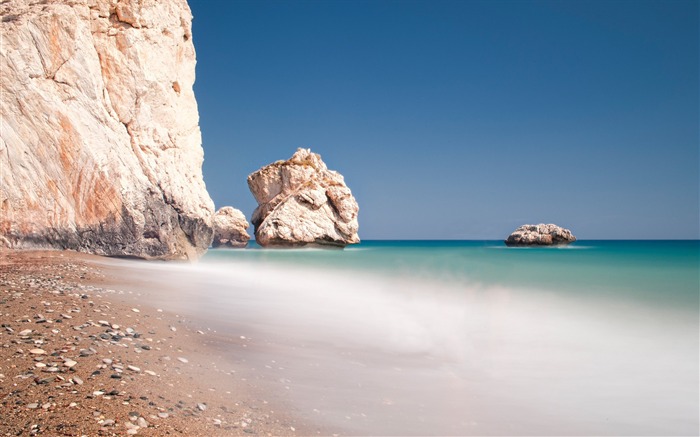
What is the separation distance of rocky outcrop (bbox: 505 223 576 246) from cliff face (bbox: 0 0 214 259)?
59.5 metres

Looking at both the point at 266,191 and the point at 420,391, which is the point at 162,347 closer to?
the point at 420,391

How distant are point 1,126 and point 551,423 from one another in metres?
13.6

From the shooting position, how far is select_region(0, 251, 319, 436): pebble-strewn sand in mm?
2941

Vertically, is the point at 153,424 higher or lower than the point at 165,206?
lower

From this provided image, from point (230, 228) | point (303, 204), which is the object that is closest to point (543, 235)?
point (303, 204)

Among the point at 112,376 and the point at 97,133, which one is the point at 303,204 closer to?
the point at 97,133

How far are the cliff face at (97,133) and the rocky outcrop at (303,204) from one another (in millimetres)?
31562

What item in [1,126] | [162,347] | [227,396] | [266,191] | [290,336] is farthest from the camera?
[266,191]

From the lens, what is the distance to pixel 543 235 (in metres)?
66.6

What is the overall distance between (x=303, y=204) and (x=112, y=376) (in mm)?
46675

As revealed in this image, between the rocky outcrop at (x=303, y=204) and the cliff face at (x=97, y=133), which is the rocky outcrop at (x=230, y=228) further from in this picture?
the cliff face at (x=97, y=133)

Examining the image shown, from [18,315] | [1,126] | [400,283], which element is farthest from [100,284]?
[400,283]

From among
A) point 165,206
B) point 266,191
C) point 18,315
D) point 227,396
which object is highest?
point 266,191

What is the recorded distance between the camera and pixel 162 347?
4711mm
